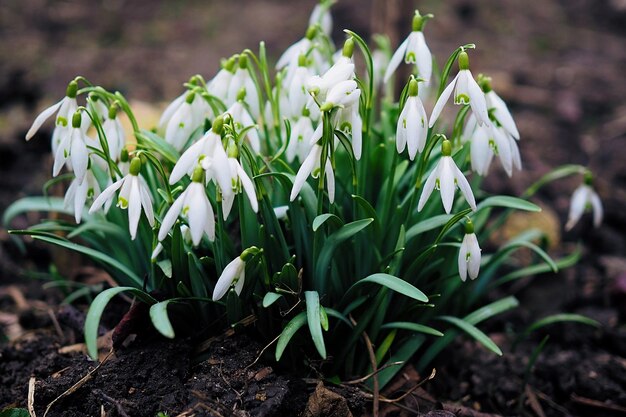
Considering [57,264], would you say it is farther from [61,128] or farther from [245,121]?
[245,121]

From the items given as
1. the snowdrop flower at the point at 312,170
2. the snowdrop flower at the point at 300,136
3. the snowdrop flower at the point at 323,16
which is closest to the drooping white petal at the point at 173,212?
the snowdrop flower at the point at 312,170

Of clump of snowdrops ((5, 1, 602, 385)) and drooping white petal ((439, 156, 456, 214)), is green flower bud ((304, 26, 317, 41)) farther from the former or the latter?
drooping white petal ((439, 156, 456, 214))

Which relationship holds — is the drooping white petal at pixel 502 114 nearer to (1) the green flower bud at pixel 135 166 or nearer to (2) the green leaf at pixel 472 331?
(2) the green leaf at pixel 472 331

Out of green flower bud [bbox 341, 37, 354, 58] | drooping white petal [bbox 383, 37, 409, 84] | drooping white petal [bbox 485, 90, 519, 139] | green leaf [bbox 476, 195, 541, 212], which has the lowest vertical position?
green leaf [bbox 476, 195, 541, 212]

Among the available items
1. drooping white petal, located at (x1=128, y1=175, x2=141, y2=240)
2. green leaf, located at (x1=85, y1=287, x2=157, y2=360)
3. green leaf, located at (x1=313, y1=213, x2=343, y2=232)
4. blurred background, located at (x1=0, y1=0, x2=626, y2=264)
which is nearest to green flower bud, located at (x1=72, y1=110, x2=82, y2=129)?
drooping white petal, located at (x1=128, y1=175, x2=141, y2=240)

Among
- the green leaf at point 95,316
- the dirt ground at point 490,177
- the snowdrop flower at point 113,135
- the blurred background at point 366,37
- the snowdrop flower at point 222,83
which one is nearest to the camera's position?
the green leaf at point 95,316
